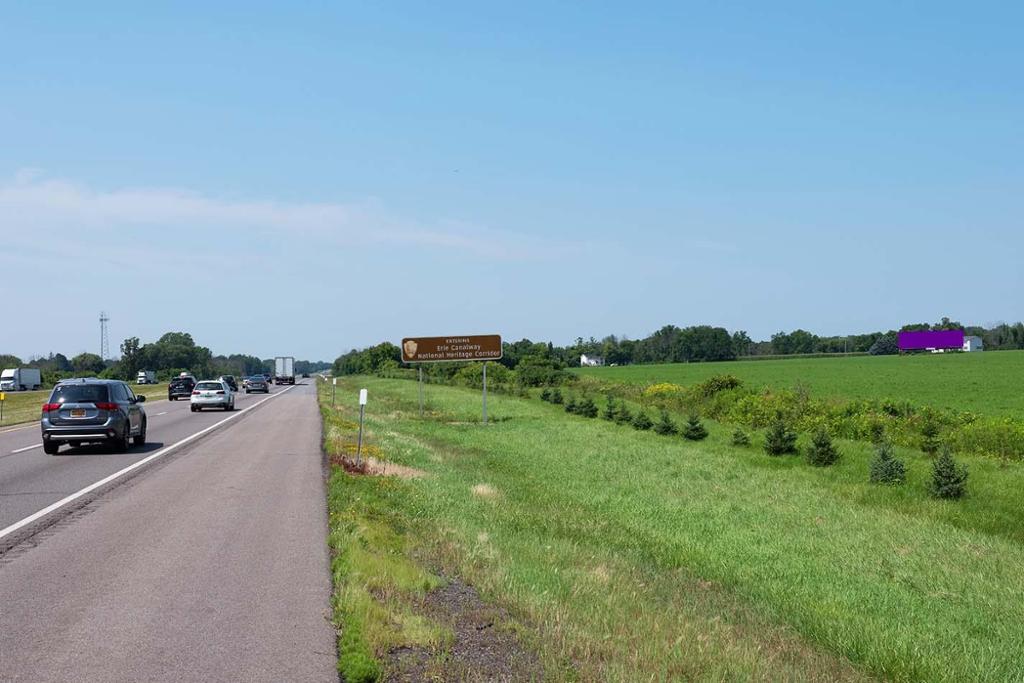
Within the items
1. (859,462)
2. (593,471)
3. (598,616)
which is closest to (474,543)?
(598,616)

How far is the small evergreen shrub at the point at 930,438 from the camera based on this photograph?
27.0 metres

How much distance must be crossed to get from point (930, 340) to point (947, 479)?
161 meters

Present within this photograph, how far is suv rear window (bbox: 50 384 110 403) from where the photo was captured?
22812 mm

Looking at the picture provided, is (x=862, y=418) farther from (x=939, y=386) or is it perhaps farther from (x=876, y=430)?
(x=939, y=386)

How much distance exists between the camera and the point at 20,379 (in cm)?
10388

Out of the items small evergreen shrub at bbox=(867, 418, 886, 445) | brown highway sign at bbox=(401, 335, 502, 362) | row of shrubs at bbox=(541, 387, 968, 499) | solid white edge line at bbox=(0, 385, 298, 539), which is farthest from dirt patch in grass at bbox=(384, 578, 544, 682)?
brown highway sign at bbox=(401, 335, 502, 362)

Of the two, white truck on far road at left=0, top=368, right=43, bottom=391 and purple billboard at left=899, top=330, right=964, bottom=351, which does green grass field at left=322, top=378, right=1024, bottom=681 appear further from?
purple billboard at left=899, top=330, right=964, bottom=351

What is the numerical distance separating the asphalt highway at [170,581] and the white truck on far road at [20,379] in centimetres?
9202

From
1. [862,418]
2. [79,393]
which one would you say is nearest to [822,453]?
[862,418]

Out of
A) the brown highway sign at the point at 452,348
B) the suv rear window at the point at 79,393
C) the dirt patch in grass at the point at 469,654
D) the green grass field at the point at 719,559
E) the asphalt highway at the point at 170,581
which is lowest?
the green grass field at the point at 719,559

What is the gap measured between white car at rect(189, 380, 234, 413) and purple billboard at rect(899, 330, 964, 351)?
140019 mm

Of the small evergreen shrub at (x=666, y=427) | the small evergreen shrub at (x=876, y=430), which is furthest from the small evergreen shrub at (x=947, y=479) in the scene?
the small evergreen shrub at (x=666, y=427)

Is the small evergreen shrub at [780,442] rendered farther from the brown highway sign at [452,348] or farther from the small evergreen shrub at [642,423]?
the brown highway sign at [452,348]

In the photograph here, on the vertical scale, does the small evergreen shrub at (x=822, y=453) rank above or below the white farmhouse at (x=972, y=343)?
below
